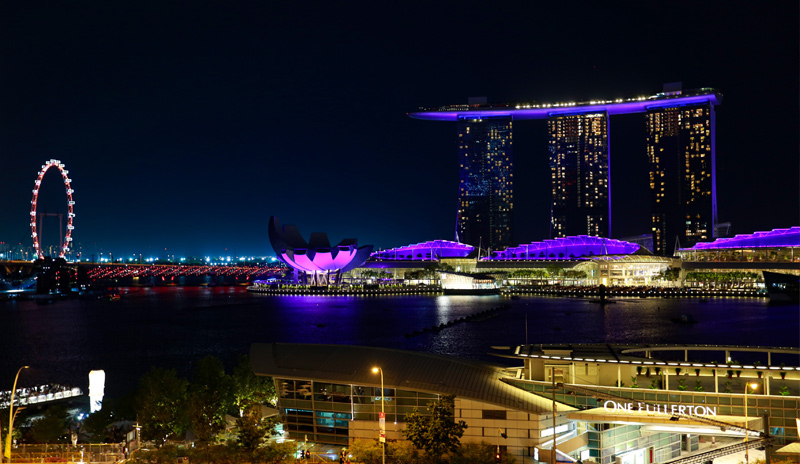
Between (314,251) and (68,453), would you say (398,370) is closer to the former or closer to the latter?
(68,453)

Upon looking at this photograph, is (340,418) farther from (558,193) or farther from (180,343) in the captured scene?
(558,193)

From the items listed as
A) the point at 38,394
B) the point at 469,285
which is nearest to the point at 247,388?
the point at 38,394

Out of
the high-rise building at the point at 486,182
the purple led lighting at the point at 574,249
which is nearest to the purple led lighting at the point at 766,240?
the purple led lighting at the point at 574,249

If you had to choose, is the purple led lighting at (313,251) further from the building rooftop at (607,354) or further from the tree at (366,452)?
the tree at (366,452)

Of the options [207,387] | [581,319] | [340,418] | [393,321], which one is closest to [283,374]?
[340,418]

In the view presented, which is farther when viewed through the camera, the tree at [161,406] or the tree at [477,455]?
the tree at [161,406]

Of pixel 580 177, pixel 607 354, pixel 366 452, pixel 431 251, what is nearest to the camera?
pixel 366 452
